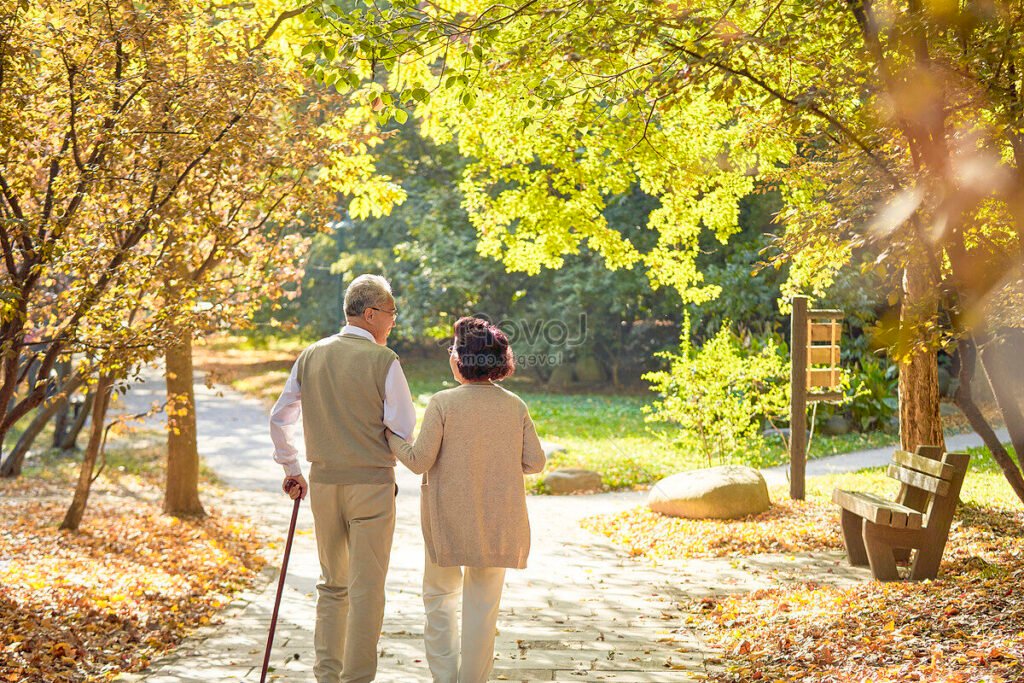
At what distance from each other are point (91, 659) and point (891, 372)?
17.1 metres

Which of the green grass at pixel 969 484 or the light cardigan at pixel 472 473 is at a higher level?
the light cardigan at pixel 472 473

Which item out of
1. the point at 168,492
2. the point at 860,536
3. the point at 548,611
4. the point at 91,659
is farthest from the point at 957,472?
the point at 168,492

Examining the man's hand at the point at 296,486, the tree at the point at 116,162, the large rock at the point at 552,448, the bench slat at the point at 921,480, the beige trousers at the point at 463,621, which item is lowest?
the large rock at the point at 552,448

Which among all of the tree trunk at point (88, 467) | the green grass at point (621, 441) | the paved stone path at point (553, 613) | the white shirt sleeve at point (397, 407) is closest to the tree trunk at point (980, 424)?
the paved stone path at point (553, 613)

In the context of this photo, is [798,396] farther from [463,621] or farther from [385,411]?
[385,411]

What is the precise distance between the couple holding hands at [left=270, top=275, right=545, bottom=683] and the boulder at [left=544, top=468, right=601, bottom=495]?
347 inches

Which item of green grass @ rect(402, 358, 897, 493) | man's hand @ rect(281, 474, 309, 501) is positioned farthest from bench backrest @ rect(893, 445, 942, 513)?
green grass @ rect(402, 358, 897, 493)

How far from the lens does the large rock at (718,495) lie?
1092 cm

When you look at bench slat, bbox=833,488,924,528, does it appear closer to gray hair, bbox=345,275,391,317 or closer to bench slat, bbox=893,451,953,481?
bench slat, bbox=893,451,953,481

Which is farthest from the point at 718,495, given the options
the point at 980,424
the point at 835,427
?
the point at 835,427

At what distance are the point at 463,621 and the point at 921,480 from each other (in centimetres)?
395

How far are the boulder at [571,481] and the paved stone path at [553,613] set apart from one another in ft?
4.74

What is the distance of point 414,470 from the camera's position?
15.4ft

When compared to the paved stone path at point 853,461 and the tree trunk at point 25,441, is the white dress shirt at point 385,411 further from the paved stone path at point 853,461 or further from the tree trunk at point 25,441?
the paved stone path at point 853,461
